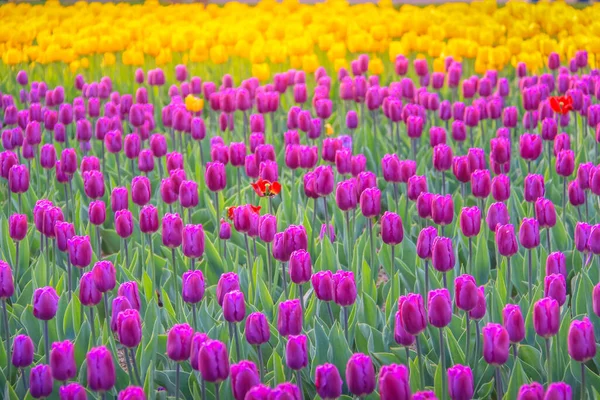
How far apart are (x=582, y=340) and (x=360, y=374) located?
0.60 meters

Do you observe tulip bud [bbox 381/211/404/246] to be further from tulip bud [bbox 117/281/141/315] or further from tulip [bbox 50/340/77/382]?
tulip [bbox 50/340/77/382]

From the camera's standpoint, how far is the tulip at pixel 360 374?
2143mm

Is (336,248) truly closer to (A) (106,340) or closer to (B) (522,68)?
(A) (106,340)

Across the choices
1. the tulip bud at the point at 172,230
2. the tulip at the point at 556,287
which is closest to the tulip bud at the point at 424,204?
the tulip at the point at 556,287

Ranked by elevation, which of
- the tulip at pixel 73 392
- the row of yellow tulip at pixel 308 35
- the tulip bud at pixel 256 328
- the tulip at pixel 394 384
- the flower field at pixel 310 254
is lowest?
the row of yellow tulip at pixel 308 35

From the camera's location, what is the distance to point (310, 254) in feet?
12.9

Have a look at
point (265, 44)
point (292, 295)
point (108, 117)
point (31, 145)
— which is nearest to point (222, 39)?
point (265, 44)

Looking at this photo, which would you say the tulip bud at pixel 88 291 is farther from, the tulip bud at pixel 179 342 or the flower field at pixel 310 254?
the tulip bud at pixel 179 342

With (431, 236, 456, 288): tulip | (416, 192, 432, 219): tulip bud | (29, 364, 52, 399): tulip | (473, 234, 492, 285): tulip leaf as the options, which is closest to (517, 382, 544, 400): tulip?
(431, 236, 456, 288): tulip

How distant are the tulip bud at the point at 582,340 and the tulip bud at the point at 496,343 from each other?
0.17m

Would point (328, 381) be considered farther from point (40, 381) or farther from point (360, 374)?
point (40, 381)

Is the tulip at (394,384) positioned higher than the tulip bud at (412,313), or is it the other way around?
the tulip at (394,384)

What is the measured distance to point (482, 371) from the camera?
288 cm

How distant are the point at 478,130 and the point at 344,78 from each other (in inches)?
41.1
